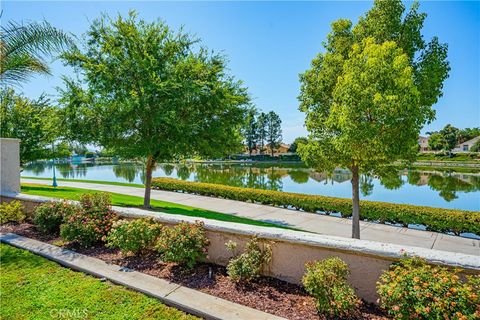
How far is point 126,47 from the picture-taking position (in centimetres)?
1125

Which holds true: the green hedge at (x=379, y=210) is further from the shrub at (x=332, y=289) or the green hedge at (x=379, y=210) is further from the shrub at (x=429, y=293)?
the shrub at (x=332, y=289)

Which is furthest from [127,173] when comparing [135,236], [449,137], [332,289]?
[449,137]

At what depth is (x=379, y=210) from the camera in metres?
12.6

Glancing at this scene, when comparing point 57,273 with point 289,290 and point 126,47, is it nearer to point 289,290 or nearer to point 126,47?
point 289,290

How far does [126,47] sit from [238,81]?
4.59m

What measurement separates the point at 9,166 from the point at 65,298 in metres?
7.70

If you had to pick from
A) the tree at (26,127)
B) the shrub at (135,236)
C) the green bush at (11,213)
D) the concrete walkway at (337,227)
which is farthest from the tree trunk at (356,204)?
the tree at (26,127)

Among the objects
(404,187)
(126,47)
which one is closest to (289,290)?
(126,47)

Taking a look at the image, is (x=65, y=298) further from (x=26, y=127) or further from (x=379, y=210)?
(x=26, y=127)

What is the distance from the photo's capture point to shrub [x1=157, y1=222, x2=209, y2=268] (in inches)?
184

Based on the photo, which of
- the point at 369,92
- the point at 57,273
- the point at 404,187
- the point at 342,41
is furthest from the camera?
the point at 404,187

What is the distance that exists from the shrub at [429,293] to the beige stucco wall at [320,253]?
0.20 meters

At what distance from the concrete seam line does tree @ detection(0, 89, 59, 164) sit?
13399mm

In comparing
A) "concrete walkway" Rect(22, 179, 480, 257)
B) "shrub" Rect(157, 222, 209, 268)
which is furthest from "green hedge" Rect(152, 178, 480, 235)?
"shrub" Rect(157, 222, 209, 268)
